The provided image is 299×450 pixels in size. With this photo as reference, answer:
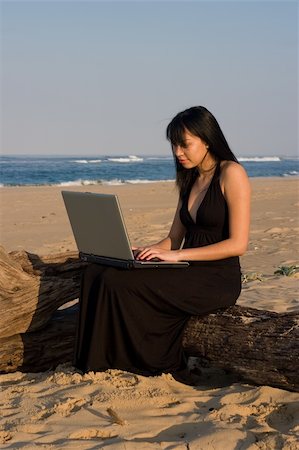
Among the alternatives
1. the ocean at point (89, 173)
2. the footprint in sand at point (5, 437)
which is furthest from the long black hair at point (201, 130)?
the ocean at point (89, 173)

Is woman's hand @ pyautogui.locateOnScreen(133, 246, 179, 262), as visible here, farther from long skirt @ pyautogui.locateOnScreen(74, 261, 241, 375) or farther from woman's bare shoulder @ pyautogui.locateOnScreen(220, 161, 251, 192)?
woman's bare shoulder @ pyautogui.locateOnScreen(220, 161, 251, 192)

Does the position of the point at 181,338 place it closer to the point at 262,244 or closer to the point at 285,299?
the point at 285,299

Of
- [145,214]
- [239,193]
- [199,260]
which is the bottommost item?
[145,214]

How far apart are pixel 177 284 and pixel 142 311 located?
310 millimetres

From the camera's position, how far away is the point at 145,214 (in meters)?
18.1

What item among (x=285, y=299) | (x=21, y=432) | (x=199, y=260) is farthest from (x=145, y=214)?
(x=21, y=432)

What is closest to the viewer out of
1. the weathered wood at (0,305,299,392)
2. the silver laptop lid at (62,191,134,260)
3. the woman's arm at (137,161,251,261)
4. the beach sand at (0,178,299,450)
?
the beach sand at (0,178,299,450)

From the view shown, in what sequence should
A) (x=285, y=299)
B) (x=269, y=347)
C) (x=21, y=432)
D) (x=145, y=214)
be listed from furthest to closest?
(x=145, y=214), (x=285, y=299), (x=269, y=347), (x=21, y=432)

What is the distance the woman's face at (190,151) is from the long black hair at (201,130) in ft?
0.08

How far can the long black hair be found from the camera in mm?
5250

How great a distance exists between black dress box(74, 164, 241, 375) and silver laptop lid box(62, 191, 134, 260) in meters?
0.15

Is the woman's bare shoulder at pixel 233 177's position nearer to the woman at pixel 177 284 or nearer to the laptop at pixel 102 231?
the woman at pixel 177 284

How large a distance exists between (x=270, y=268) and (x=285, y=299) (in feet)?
8.38

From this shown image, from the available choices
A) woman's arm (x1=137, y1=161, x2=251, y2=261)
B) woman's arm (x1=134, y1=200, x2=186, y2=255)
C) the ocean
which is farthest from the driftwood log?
the ocean
